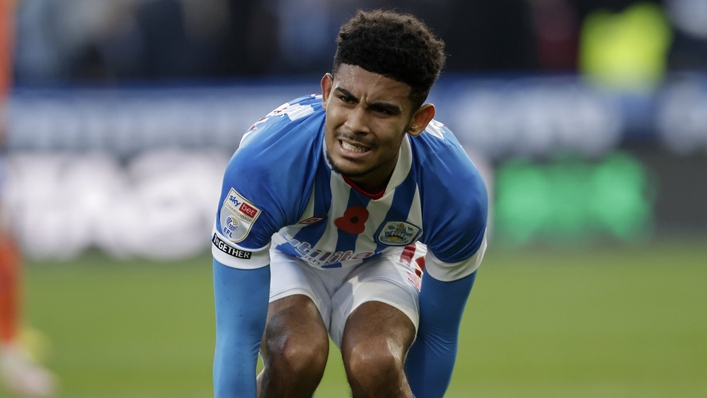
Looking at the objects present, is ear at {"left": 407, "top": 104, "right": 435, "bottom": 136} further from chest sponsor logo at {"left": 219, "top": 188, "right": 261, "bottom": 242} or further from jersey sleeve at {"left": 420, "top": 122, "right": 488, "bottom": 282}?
chest sponsor logo at {"left": 219, "top": 188, "right": 261, "bottom": 242}

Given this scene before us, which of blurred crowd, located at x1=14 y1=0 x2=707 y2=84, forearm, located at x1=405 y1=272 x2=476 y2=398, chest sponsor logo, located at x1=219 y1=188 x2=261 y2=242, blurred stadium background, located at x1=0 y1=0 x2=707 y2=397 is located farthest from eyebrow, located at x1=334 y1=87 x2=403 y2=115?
blurred crowd, located at x1=14 y1=0 x2=707 y2=84

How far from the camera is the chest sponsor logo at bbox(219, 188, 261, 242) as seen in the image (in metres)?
4.70

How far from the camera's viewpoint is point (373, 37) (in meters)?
4.53

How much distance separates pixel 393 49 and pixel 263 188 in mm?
772

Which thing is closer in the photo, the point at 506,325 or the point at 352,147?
the point at 352,147

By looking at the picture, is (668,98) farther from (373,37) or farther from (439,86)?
(373,37)

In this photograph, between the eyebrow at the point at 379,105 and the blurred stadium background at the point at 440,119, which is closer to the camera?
the eyebrow at the point at 379,105

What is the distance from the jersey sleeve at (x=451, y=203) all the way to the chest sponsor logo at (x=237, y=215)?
768 mm

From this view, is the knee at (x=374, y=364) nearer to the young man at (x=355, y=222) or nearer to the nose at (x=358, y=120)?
the young man at (x=355, y=222)

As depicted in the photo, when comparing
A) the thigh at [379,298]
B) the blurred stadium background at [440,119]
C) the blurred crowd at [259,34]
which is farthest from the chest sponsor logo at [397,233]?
the blurred crowd at [259,34]

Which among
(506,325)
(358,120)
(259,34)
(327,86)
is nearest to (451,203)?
(358,120)

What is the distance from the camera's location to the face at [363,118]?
14.8ft

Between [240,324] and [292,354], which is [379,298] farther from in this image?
[240,324]

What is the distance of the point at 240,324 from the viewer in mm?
4766
